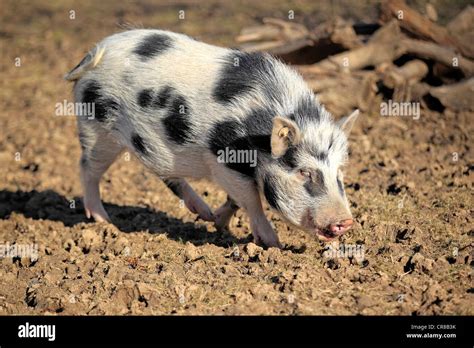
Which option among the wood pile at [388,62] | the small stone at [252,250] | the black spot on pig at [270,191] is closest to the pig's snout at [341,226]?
the black spot on pig at [270,191]

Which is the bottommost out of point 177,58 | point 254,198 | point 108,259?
point 108,259

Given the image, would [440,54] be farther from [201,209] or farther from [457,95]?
[201,209]

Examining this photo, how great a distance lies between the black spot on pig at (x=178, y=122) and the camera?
6.54m

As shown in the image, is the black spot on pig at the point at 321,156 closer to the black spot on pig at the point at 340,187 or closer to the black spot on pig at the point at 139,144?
the black spot on pig at the point at 340,187

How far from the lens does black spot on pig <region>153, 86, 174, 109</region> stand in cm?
665

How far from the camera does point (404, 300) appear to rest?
5.25 meters

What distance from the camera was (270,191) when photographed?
6.20 metres

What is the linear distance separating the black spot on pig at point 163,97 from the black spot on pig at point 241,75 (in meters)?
0.45
